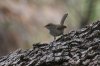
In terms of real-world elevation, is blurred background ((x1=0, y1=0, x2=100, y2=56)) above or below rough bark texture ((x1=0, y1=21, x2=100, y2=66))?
above

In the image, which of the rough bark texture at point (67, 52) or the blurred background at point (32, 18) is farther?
the blurred background at point (32, 18)

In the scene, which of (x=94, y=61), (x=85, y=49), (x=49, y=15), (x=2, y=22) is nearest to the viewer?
(x=94, y=61)

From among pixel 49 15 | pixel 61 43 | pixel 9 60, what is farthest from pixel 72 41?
pixel 49 15

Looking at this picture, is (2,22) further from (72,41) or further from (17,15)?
(72,41)

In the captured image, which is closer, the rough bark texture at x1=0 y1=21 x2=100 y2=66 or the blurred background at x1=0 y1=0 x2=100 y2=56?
the rough bark texture at x1=0 y1=21 x2=100 y2=66
